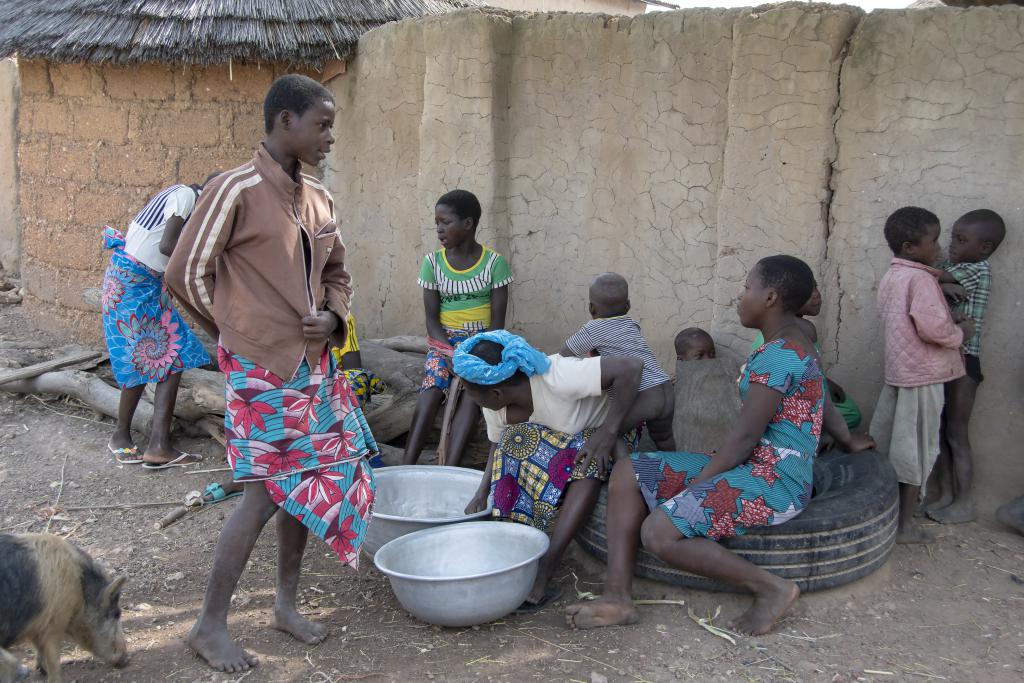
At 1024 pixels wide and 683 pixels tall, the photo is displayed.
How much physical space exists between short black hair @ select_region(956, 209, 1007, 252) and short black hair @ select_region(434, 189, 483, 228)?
2.13 meters

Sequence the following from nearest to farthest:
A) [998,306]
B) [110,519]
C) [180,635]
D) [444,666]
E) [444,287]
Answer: [444,666], [180,635], [998,306], [110,519], [444,287]

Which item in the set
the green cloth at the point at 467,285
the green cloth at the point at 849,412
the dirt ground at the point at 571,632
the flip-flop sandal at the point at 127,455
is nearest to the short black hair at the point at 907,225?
the green cloth at the point at 849,412

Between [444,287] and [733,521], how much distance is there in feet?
6.59

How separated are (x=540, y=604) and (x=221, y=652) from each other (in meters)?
1.10

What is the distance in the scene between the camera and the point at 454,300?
4.57m

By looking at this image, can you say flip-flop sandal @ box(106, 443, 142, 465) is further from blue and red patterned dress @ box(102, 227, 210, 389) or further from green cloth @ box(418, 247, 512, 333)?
green cloth @ box(418, 247, 512, 333)

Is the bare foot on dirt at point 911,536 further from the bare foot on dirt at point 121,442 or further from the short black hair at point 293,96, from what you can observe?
the bare foot on dirt at point 121,442

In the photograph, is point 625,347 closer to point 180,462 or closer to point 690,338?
point 690,338

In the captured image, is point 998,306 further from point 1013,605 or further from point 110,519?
point 110,519

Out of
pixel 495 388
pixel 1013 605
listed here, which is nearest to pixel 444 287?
pixel 495 388

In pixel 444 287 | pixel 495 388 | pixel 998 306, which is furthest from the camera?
pixel 444 287

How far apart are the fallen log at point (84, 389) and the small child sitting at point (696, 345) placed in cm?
294

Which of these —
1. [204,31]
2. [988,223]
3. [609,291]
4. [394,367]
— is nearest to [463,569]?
[609,291]

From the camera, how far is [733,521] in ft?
10.1
